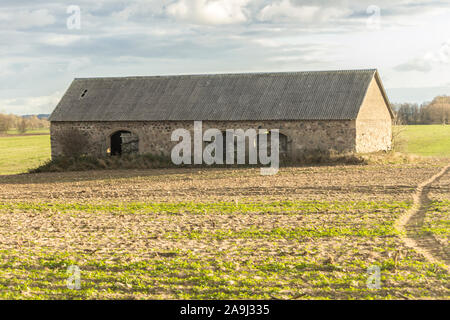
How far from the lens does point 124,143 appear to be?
31.5 m

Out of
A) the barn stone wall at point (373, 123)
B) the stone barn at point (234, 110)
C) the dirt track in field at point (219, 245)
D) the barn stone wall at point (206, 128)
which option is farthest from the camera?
the barn stone wall at point (373, 123)

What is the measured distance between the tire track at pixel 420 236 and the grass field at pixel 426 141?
74.2 feet

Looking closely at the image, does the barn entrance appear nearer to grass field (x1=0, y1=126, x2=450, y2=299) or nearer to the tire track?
grass field (x1=0, y1=126, x2=450, y2=299)

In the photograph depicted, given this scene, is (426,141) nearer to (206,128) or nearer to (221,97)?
(221,97)

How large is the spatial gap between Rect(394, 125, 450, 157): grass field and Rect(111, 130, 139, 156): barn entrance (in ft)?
56.4

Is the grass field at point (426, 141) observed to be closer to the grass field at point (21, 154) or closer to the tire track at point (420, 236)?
the tire track at point (420, 236)

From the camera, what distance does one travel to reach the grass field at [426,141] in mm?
41797

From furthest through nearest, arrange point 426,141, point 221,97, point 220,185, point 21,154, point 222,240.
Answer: point 21,154 → point 426,141 → point 221,97 → point 220,185 → point 222,240

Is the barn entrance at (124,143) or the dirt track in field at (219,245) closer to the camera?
the dirt track in field at (219,245)

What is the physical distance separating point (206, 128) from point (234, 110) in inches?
67.5

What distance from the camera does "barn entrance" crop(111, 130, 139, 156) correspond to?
31156 millimetres

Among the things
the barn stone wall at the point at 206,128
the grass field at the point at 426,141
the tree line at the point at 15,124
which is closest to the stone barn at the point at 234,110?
the barn stone wall at the point at 206,128

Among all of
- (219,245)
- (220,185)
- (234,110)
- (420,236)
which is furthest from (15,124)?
(420,236)

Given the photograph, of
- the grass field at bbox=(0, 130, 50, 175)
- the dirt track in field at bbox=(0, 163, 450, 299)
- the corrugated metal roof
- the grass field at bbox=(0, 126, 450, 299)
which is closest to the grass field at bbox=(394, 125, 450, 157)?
the corrugated metal roof
